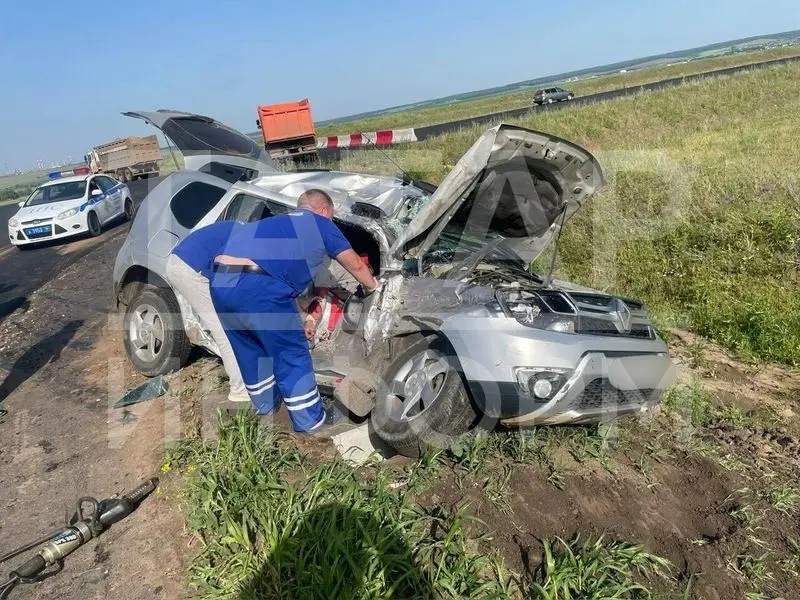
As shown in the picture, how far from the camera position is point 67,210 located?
13094mm

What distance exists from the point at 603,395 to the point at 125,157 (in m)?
30.8

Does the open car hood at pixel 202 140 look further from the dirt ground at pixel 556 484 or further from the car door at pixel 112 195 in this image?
the car door at pixel 112 195

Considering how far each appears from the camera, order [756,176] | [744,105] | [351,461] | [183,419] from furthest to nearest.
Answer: [744,105] < [756,176] < [183,419] < [351,461]

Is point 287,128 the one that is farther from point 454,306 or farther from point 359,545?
point 359,545

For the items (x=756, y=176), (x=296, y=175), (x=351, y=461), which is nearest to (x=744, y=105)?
(x=756, y=176)

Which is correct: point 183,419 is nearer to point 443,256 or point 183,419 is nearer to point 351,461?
point 351,461

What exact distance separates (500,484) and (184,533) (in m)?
1.69

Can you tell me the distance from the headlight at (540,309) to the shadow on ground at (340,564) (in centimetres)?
126

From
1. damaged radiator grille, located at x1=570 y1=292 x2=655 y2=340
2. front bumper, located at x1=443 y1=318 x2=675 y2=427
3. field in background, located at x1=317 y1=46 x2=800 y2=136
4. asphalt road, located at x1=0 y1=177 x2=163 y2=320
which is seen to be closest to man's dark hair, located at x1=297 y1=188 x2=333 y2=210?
front bumper, located at x1=443 y1=318 x2=675 y2=427

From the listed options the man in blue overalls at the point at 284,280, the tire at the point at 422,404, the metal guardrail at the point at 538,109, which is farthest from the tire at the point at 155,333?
the metal guardrail at the point at 538,109

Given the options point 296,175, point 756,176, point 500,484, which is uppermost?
point 296,175

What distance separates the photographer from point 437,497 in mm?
3248

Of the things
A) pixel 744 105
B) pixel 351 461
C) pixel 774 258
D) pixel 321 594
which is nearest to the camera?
pixel 321 594

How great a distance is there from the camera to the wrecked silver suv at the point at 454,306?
3146 millimetres
